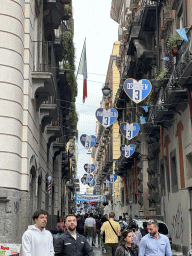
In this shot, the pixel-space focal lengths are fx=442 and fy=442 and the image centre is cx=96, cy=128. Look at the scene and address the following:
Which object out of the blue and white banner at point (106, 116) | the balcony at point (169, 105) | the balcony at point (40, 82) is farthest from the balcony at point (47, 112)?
the balcony at point (169, 105)

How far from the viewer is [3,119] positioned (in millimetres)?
12930

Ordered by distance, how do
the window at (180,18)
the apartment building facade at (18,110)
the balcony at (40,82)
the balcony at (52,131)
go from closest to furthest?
the apartment building facade at (18,110) < the balcony at (40,82) < the window at (180,18) < the balcony at (52,131)

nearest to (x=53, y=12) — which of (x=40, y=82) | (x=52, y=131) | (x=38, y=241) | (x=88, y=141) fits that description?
(x=40, y=82)

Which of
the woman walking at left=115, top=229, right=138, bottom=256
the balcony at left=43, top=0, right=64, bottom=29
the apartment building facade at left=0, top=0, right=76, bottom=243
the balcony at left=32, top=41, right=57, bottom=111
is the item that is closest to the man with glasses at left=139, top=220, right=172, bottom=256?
the woman walking at left=115, top=229, right=138, bottom=256

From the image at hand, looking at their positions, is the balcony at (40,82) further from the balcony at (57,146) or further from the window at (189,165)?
the balcony at (57,146)

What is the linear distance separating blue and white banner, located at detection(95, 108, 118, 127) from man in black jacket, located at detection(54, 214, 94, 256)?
54.6 ft

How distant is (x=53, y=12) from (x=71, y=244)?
15714mm

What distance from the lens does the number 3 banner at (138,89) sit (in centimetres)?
1830

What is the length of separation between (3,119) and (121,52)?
3332 cm

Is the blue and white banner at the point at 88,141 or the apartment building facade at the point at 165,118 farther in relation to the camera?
the blue and white banner at the point at 88,141

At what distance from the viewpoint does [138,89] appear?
1839cm

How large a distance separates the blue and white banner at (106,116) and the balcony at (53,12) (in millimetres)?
5140

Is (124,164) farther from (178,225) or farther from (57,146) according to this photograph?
(178,225)

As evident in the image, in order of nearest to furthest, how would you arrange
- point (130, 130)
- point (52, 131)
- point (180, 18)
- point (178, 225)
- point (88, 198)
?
point (178, 225)
point (180, 18)
point (52, 131)
point (130, 130)
point (88, 198)
